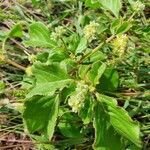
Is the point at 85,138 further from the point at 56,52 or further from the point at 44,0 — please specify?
the point at 44,0

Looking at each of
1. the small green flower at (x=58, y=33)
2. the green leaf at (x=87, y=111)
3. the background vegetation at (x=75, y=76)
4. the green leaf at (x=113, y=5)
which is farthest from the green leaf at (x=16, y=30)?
the green leaf at (x=87, y=111)

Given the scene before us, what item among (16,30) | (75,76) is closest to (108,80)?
(75,76)

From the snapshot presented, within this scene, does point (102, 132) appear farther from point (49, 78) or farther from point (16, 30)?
point (16, 30)

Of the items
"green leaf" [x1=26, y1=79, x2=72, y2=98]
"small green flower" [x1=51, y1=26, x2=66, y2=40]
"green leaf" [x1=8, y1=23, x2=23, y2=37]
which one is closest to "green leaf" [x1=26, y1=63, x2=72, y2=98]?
"green leaf" [x1=26, y1=79, x2=72, y2=98]

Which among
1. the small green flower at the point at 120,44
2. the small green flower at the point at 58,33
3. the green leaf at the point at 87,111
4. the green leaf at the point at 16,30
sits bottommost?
the green leaf at the point at 87,111

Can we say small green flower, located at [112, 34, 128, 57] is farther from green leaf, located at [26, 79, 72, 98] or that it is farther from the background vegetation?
green leaf, located at [26, 79, 72, 98]

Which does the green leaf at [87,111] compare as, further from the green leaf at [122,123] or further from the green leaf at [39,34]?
the green leaf at [39,34]
